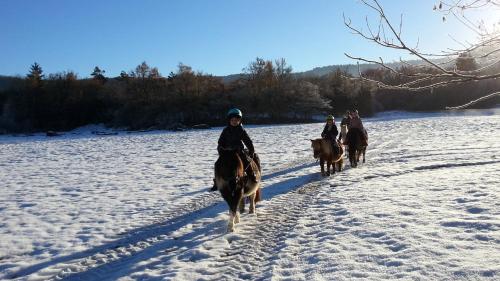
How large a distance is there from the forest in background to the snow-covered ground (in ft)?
140

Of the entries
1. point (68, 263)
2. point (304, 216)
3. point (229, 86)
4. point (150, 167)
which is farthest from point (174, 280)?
point (229, 86)

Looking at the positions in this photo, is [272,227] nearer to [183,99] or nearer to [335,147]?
[335,147]

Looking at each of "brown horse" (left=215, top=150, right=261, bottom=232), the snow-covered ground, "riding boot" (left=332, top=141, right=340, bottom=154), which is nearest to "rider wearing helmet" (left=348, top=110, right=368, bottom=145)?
the snow-covered ground

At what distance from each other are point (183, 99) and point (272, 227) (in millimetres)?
57350

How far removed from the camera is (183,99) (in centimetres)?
6462

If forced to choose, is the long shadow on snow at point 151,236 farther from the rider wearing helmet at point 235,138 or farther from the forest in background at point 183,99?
the forest in background at point 183,99

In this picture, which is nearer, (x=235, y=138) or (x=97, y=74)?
(x=235, y=138)

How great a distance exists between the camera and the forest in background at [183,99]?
63031mm

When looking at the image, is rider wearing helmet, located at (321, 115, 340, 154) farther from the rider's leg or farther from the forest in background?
the forest in background

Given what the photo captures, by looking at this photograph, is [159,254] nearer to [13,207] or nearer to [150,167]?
[13,207]

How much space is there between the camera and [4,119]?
2739 inches

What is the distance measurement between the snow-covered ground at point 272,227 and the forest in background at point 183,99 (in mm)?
42796

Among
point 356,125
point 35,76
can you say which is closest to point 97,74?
point 35,76

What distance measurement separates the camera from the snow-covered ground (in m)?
6.50
